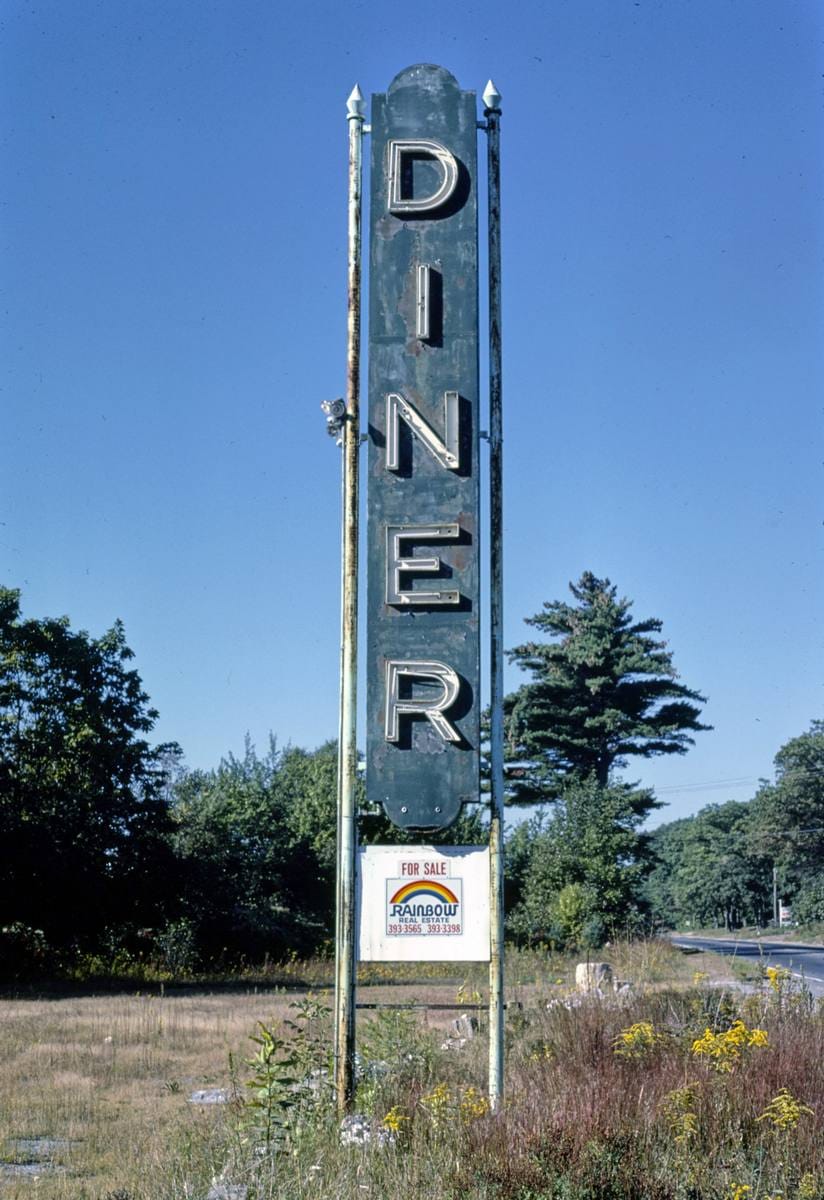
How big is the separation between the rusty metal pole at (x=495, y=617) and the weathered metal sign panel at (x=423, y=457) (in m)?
0.15

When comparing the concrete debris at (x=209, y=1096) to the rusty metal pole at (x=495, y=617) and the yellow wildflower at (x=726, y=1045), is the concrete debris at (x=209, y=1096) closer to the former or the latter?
the rusty metal pole at (x=495, y=617)

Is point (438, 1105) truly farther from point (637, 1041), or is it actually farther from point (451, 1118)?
point (637, 1041)

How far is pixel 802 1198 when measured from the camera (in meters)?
6.52

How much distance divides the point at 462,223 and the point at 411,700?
405 centimetres

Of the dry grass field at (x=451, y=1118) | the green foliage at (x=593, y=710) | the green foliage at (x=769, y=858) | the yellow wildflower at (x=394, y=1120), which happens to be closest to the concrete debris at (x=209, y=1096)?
the dry grass field at (x=451, y=1118)

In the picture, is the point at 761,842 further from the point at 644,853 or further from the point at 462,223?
the point at 462,223

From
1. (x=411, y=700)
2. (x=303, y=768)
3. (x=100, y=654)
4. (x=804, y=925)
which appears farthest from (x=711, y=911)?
(x=411, y=700)

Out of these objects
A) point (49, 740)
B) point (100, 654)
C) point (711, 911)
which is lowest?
point (711, 911)

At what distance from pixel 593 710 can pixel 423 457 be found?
45.4m

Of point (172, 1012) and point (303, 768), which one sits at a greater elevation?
point (303, 768)

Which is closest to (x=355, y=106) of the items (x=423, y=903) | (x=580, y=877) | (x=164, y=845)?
(x=423, y=903)

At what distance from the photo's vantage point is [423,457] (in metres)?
10.9

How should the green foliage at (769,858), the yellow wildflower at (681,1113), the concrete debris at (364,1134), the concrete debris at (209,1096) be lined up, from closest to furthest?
the yellow wildflower at (681,1113) → the concrete debris at (364,1134) → the concrete debris at (209,1096) → the green foliage at (769,858)

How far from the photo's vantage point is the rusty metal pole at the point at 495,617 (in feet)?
32.8
